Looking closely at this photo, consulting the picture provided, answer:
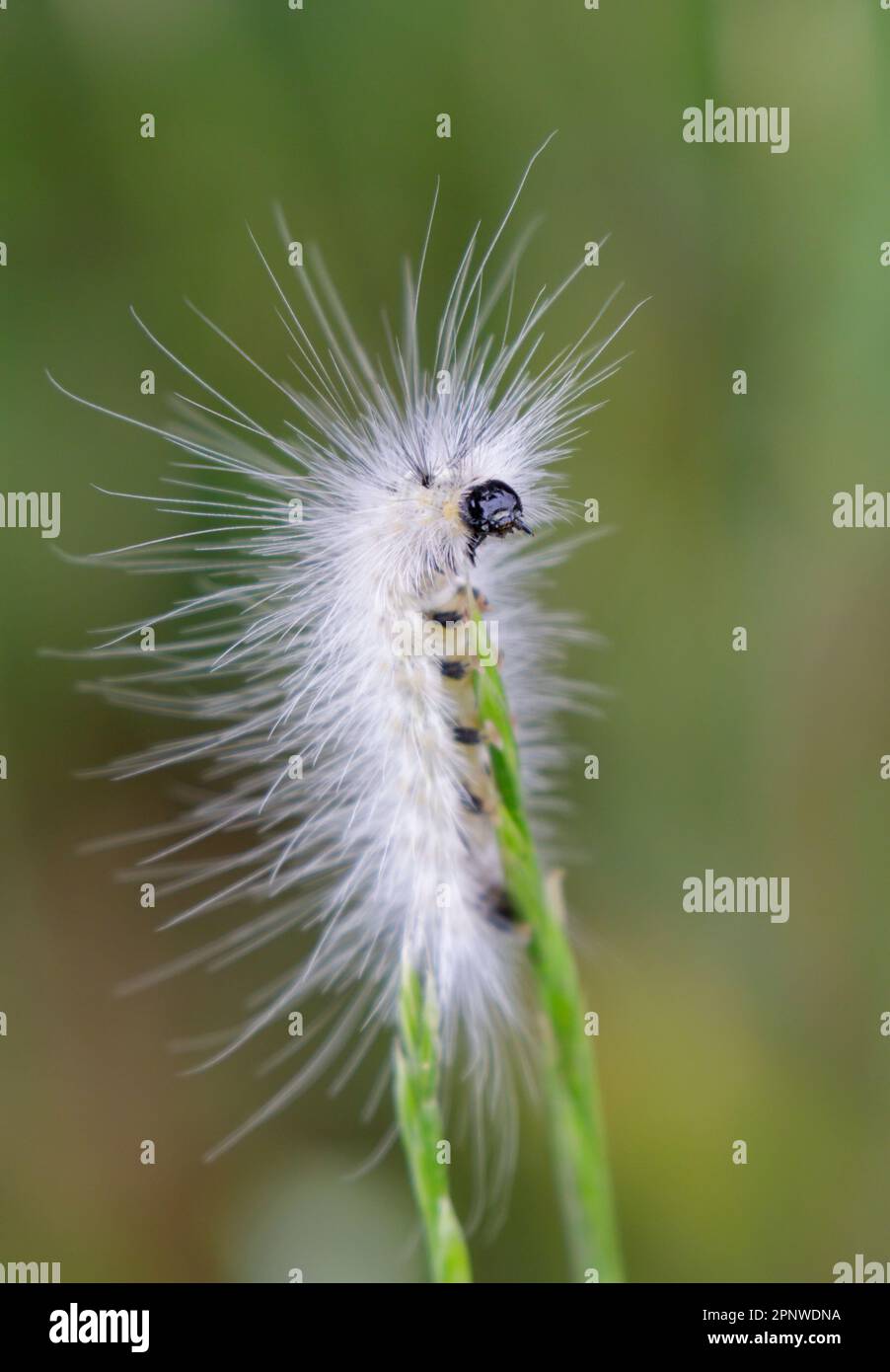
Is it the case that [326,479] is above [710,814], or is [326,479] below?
above

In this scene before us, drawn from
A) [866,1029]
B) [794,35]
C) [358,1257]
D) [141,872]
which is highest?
[794,35]

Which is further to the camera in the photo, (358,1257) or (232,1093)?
(232,1093)

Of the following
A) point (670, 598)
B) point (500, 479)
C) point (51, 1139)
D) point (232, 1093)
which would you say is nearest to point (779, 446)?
point (670, 598)

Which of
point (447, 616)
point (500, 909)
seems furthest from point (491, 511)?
point (500, 909)

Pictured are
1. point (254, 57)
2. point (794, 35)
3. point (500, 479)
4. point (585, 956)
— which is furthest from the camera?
point (585, 956)

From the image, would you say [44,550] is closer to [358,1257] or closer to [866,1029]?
[358,1257]

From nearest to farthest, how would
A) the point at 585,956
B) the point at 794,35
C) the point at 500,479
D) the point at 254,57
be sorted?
1. the point at 500,479
2. the point at 794,35
3. the point at 254,57
4. the point at 585,956

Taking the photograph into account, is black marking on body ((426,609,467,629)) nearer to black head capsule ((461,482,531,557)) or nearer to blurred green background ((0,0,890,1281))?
black head capsule ((461,482,531,557))
